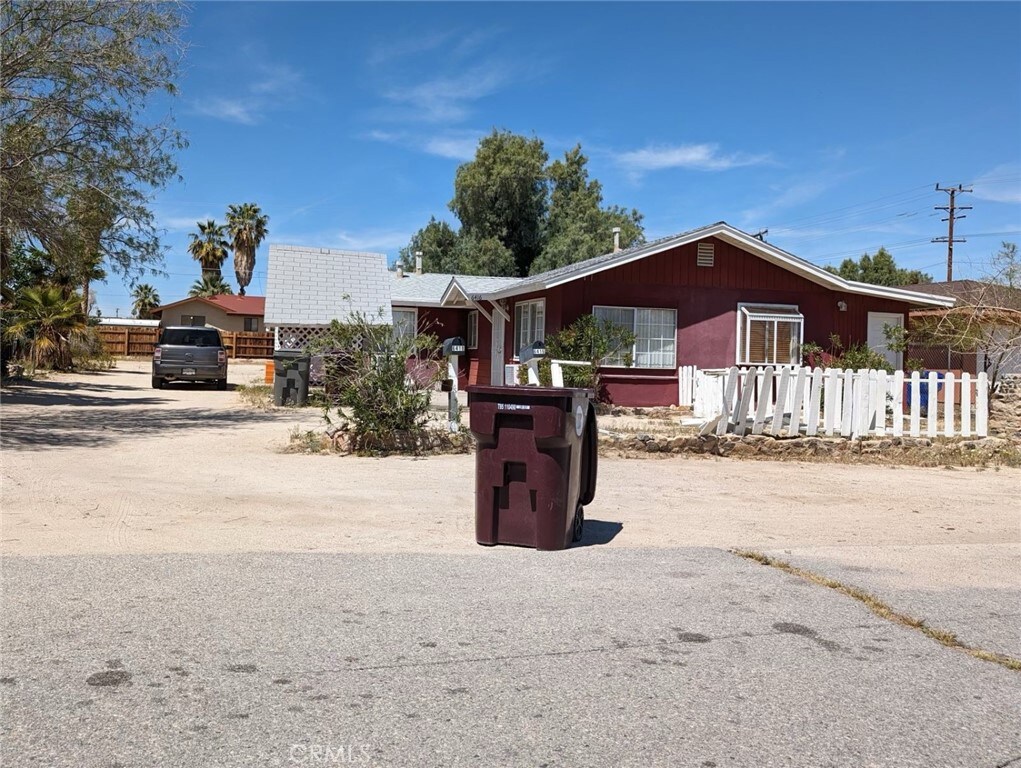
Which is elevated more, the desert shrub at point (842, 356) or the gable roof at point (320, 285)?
the gable roof at point (320, 285)

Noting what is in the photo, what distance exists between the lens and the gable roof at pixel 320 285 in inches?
867

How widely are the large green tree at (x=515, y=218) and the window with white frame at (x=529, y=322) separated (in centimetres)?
1872

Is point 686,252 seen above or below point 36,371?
above

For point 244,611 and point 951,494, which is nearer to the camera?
point 244,611

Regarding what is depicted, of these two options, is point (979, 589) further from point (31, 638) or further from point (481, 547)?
point (31, 638)

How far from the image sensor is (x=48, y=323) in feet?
92.2

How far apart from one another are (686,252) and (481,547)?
560 inches

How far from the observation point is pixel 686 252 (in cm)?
1961

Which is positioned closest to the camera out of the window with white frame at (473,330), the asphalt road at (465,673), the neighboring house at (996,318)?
the asphalt road at (465,673)

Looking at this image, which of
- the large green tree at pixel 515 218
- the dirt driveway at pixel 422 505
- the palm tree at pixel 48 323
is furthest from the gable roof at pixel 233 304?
the dirt driveway at pixel 422 505

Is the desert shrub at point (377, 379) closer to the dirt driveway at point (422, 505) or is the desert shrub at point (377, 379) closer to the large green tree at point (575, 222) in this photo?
the dirt driveway at point (422, 505)

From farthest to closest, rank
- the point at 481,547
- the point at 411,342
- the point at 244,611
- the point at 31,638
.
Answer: the point at 411,342 < the point at 481,547 < the point at 244,611 < the point at 31,638

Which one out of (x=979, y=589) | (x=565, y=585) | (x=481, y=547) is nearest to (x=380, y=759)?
(x=565, y=585)

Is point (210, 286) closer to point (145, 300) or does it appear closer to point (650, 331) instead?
point (145, 300)
